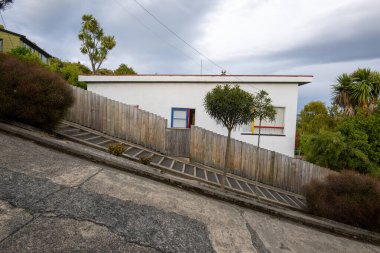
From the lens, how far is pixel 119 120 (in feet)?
31.7

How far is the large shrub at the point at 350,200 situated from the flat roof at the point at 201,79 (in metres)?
5.82

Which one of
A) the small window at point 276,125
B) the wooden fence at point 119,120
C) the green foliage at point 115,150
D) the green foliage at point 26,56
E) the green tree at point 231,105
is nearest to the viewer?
the green tree at point 231,105

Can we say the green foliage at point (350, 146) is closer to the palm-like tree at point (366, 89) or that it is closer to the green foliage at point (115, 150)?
the palm-like tree at point (366, 89)

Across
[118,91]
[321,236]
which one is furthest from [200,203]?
[118,91]

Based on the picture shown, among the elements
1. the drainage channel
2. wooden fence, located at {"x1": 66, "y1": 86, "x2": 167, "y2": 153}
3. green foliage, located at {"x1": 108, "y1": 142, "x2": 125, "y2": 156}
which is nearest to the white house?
wooden fence, located at {"x1": 66, "y1": 86, "x2": 167, "y2": 153}

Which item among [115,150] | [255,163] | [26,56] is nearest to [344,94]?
[255,163]

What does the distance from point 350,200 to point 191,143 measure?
610 cm

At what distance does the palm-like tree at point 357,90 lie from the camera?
47.9 feet

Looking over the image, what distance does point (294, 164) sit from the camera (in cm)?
959

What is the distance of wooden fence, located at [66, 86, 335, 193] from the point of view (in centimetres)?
954

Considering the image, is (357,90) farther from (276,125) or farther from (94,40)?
(94,40)

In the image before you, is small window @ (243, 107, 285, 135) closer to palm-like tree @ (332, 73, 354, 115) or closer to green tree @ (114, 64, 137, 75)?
palm-like tree @ (332, 73, 354, 115)

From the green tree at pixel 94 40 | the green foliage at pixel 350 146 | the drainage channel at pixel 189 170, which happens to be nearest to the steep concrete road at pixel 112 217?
the drainage channel at pixel 189 170

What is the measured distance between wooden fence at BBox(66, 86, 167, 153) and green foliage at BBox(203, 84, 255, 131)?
11.3ft
